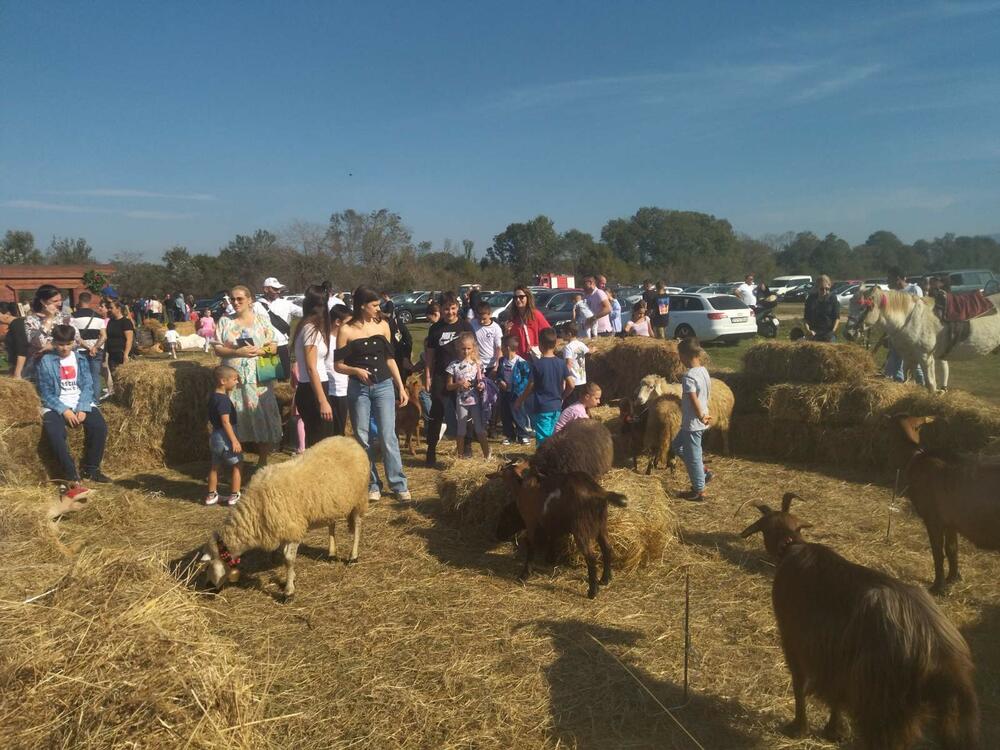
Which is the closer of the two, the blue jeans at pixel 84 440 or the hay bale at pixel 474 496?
the hay bale at pixel 474 496

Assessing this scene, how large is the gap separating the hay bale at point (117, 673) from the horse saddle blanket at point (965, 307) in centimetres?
1035

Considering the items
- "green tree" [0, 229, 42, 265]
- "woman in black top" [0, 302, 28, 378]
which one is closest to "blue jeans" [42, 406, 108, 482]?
"woman in black top" [0, 302, 28, 378]

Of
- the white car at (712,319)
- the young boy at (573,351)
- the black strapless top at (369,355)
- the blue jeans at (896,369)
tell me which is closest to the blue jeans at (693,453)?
the young boy at (573,351)

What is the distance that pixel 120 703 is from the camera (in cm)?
249

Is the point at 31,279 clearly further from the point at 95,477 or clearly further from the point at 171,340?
the point at 95,477

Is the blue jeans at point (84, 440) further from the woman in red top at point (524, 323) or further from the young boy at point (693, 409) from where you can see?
the young boy at point (693, 409)

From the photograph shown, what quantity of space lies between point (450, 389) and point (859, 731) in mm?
5680

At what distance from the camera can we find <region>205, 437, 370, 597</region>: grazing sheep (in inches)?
189

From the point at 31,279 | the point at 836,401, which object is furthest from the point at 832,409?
the point at 31,279

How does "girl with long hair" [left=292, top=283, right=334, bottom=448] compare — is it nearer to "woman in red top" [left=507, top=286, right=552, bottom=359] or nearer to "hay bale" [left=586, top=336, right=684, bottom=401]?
"woman in red top" [left=507, top=286, right=552, bottom=359]

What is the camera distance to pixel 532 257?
8200 cm

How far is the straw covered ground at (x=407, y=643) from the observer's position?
2.61 m

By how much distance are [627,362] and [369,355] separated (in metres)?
6.47

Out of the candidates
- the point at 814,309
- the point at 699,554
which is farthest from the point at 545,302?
the point at 699,554
